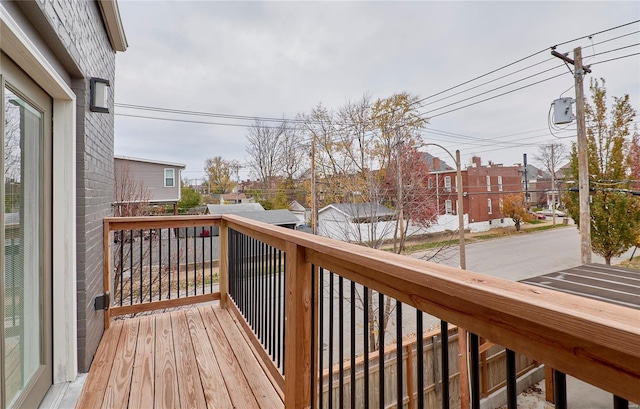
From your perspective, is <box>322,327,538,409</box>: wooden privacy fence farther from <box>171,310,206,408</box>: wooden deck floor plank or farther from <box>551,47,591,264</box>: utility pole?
<box>551,47,591,264</box>: utility pole

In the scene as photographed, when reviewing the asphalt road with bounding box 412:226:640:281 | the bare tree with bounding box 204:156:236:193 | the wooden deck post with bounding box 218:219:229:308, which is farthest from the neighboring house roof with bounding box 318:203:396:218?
the bare tree with bounding box 204:156:236:193

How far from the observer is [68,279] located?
72.7 inches

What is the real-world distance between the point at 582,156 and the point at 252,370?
8744mm

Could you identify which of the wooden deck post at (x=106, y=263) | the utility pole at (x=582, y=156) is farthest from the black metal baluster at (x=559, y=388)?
the utility pole at (x=582, y=156)

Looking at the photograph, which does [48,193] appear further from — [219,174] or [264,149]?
[219,174]

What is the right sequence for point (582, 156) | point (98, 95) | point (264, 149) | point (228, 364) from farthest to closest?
point (264, 149)
point (582, 156)
point (98, 95)
point (228, 364)

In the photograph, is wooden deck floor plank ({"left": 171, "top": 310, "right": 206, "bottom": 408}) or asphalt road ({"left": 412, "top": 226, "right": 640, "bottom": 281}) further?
asphalt road ({"left": 412, "top": 226, "right": 640, "bottom": 281})

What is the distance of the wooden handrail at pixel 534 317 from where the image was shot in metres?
0.41

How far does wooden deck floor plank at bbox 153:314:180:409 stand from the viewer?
5.65 ft

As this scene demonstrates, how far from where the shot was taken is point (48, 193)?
1766mm

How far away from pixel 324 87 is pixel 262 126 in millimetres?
3519

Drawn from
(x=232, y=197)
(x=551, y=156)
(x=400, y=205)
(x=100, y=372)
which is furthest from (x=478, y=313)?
(x=232, y=197)

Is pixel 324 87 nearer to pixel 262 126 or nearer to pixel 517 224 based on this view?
pixel 262 126

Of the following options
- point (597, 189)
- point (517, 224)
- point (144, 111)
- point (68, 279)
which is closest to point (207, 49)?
point (144, 111)
